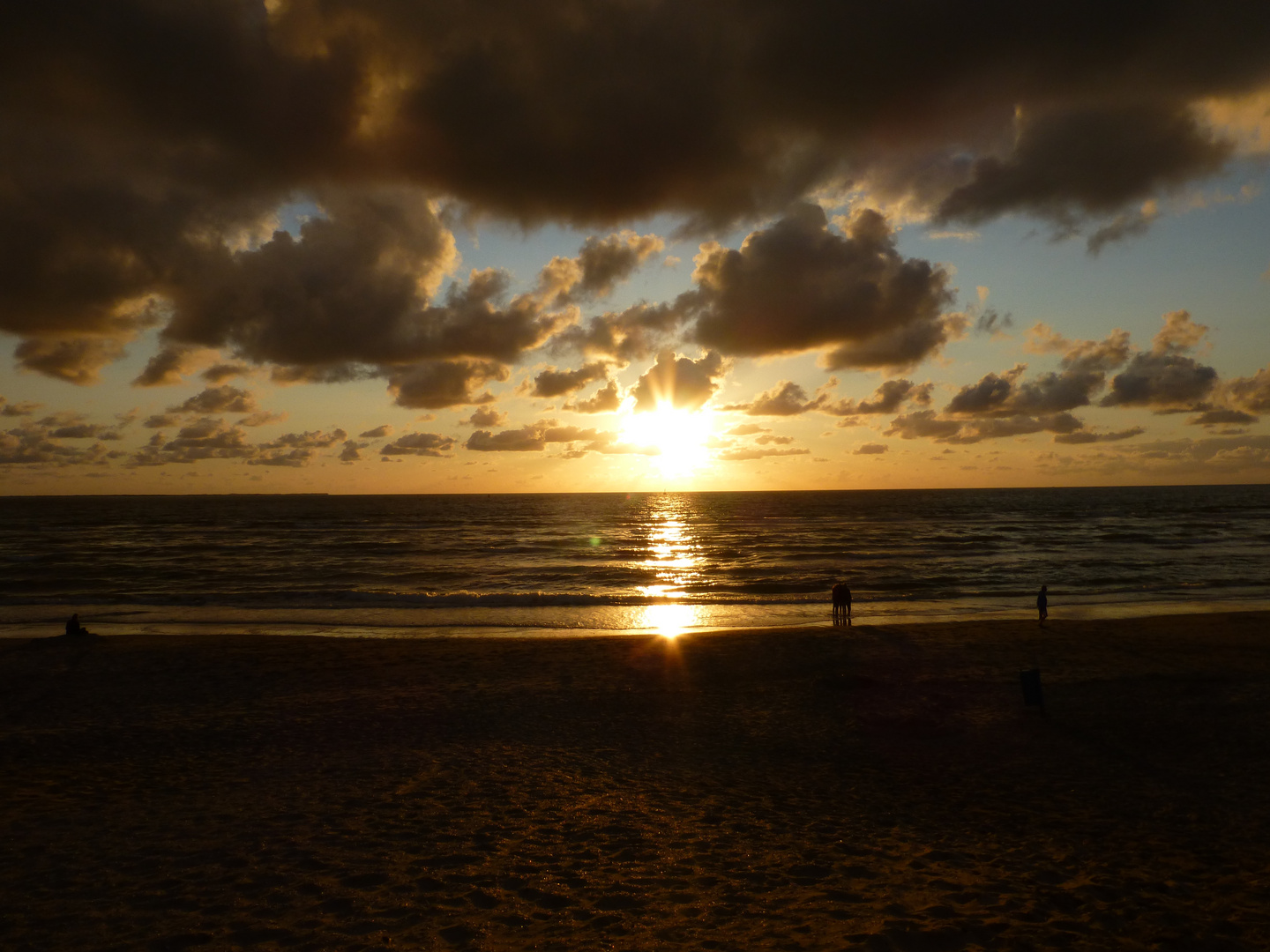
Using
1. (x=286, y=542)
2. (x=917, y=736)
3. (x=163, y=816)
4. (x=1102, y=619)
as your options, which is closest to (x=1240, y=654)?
(x=1102, y=619)

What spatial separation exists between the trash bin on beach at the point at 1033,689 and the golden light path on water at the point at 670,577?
34.8 feet

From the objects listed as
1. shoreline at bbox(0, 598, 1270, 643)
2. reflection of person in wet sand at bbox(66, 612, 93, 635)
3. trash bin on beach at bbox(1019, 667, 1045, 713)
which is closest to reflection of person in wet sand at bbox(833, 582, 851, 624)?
shoreline at bbox(0, 598, 1270, 643)

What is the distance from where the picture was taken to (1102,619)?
24641mm

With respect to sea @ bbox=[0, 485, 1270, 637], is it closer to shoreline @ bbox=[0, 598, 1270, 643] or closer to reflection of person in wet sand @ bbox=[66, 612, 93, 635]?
shoreline @ bbox=[0, 598, 1270, 643]

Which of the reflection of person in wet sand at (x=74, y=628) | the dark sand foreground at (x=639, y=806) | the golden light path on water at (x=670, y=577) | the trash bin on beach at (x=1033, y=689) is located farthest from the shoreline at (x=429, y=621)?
the trash bin on beach at (x=1033, y=689)

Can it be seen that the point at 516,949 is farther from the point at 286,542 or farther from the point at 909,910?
the point at 286,542

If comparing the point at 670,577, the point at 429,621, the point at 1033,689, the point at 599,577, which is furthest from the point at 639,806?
the point at 599,577

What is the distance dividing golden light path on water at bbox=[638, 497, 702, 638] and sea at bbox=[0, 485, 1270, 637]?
0.66 feet

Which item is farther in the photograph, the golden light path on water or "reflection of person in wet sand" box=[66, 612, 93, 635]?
the golden light path on water

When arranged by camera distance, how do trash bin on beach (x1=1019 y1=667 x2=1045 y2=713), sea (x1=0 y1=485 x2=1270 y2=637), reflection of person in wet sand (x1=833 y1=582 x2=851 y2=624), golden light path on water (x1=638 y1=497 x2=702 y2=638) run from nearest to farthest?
trash bin on beach (x1=1019 y1=667 x2=1045 y2=713)
reflection of person in wet sand (x1=833 y1=582 x2=851 y2=624)
golden light path on water (x1=638 y1=497 x2=702 y2=638)
sea (x1=0 y1=485 x2=1270 y2=637)

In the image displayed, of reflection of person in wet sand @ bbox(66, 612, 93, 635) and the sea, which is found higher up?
reflection of person in wet sand @ bbox(66, 612, 93, 635)

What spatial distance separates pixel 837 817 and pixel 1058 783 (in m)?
3.55

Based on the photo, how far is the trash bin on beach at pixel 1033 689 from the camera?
13.9 m

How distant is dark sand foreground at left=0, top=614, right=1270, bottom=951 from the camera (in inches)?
265
